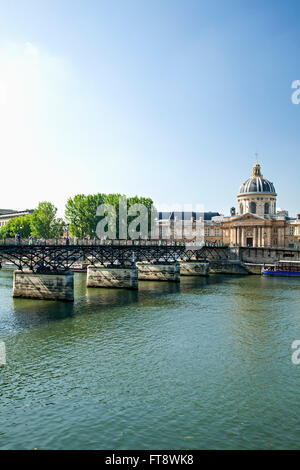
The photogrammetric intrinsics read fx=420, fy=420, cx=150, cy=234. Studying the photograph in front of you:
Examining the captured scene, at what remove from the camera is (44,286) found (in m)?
46.1

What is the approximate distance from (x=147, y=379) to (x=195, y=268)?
2613 inches

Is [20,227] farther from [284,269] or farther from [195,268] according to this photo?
[284,269]

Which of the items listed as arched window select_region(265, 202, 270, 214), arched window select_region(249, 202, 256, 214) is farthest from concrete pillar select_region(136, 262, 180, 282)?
arched window select_region(265, 202, 270, 214)

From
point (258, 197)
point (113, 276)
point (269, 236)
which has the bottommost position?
point (113, 276)

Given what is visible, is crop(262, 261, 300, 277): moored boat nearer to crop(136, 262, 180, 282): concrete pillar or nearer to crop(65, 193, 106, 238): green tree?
crop(136, 262, 180, 282): concrete pillar

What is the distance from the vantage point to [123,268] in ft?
199

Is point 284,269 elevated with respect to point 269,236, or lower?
lower

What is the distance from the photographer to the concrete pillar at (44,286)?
45406mm

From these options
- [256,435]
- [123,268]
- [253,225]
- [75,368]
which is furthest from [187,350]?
[253,225]

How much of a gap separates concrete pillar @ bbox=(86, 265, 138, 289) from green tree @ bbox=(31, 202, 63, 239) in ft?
191

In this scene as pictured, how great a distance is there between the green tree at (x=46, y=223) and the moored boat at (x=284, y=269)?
190 feet
